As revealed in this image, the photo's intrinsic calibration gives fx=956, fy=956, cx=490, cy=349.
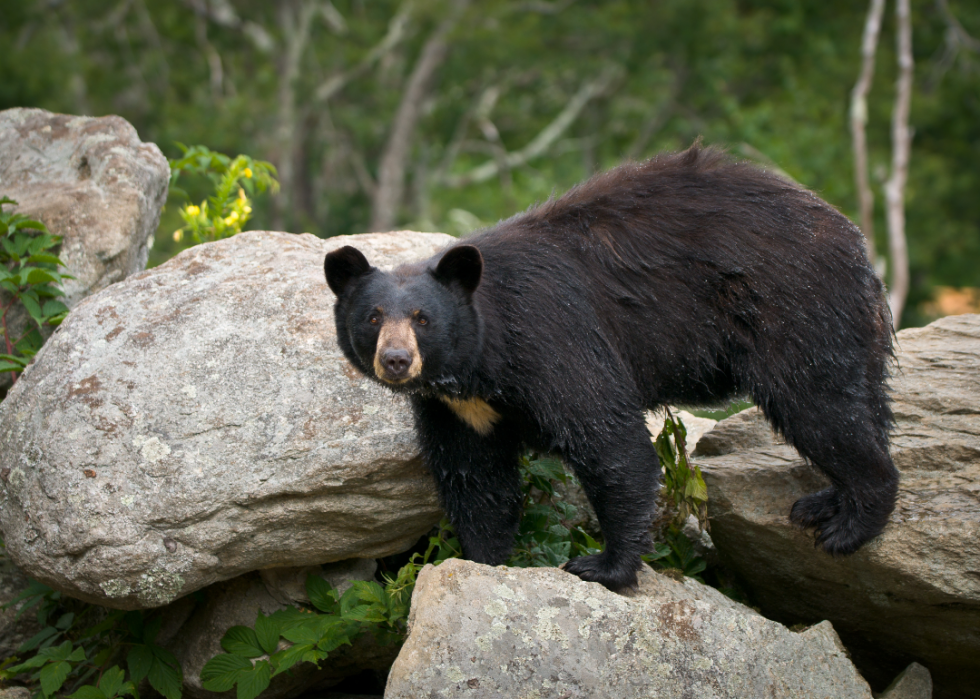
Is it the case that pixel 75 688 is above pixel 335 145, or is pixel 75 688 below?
above

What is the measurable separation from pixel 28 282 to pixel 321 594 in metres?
2.56

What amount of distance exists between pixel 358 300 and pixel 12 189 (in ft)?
11.2

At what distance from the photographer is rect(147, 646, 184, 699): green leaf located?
4719mm

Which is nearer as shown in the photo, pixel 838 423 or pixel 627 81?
pixel 838 423

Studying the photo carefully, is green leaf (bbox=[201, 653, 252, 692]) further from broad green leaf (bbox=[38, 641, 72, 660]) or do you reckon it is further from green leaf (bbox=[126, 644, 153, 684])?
broad green leaf (bbox=[38, 641, 72, 660])

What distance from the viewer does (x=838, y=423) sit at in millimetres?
4578

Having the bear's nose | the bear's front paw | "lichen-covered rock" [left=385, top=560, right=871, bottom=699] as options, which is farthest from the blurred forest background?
"lichen-covered rock" [left=385, top=560, right=871, bottom=699]

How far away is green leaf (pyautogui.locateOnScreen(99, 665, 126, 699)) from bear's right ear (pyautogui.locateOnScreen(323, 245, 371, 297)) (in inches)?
82.6

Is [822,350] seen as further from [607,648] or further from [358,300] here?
[358,300]

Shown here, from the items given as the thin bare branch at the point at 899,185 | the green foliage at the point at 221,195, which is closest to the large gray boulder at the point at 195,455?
the green foliage at the point at 221,195

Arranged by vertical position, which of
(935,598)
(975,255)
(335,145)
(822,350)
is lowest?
(335,145)

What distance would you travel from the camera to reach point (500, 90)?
78.7ft

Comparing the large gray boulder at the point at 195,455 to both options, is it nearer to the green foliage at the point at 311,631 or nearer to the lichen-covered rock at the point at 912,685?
the green foliage at the point at 311,631

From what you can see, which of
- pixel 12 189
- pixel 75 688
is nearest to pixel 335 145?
pixel 12 189
